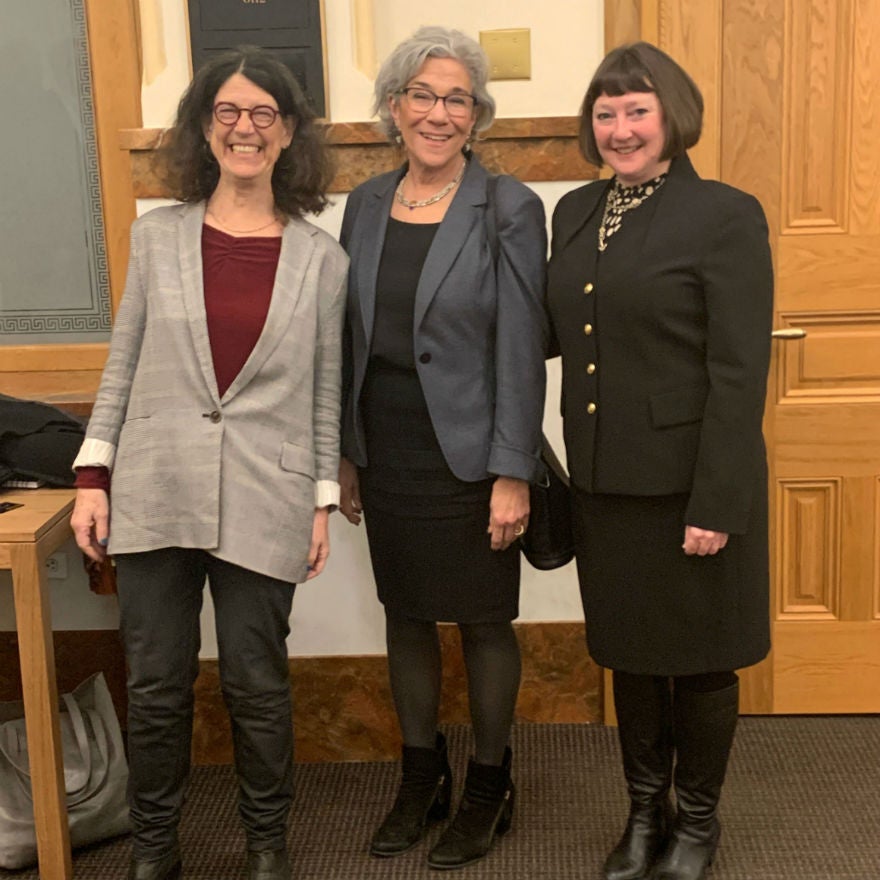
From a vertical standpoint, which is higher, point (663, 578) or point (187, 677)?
point (663, 578)

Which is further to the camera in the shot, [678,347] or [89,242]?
[89,242]

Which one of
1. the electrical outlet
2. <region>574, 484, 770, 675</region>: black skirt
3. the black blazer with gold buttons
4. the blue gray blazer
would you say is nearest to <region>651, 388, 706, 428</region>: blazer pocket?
the black blazer with gold buttons

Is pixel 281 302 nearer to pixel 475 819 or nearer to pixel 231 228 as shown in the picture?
pixel 231 228

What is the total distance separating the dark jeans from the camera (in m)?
1.83

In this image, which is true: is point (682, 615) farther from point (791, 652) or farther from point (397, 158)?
point (397, 158)

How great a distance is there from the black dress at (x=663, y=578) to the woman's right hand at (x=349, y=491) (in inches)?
17.2

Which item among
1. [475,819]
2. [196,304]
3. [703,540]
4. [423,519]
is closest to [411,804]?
[475,819]

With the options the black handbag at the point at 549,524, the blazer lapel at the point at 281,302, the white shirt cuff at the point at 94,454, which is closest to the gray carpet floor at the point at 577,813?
the black handbag at the point at 549,524

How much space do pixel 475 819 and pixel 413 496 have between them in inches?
25.5

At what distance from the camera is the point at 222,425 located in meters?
1.80

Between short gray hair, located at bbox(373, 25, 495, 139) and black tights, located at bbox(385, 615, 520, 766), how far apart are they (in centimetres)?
94

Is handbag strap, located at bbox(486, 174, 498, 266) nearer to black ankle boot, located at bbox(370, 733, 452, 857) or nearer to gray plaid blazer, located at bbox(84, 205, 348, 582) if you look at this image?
gray plaid blazer, located at bbox(84, 205, 348, 582)

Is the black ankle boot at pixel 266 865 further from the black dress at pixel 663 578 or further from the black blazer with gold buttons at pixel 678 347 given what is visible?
the black blazer with gold buttons at pixel 678 347

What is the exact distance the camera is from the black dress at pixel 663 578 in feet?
5.94
